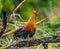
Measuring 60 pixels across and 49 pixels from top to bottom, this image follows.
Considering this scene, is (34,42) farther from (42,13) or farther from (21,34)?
(42,13)

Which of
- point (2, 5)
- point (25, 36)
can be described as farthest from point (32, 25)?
point (2, 5)

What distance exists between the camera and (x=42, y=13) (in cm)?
337

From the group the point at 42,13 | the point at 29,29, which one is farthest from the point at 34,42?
the point at 42,13

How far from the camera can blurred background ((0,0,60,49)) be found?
1315mm

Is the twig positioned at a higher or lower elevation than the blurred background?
lower

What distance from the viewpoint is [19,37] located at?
1461mm

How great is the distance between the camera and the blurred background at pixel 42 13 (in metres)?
1.32

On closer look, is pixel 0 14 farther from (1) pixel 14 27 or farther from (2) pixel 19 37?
(1) pixel 14 27

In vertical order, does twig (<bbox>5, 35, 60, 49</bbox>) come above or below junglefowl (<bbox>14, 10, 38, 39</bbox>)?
below

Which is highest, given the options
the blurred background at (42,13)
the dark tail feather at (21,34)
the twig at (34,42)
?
the blurred background at (42,13)

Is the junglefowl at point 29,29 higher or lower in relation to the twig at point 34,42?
higher

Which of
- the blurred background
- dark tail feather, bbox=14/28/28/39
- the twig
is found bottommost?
the twig

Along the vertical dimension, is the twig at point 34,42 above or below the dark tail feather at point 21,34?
below

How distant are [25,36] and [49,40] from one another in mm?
143
